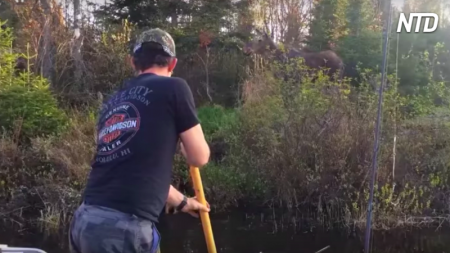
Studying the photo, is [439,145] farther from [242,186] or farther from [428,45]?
[428,45]

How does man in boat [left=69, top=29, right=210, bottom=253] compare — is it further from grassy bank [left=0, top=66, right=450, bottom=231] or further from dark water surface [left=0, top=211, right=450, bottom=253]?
grassy bank [left=0, top=66, right=450, bottom=231]

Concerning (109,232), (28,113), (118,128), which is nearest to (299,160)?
(28,113)

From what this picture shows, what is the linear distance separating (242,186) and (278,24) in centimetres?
1259

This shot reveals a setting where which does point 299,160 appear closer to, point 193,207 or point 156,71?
point 193,207

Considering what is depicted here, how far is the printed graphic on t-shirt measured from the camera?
2.88 meters

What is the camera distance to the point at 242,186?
11.4m

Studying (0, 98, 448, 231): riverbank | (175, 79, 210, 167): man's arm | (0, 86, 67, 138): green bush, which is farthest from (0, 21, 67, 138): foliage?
(175, 79, 210, 167): man's arm

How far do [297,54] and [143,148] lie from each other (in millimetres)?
14237

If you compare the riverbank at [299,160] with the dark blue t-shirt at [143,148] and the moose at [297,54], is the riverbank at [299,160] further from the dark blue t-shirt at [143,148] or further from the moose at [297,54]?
the dark blue t-shirt at [143,148]

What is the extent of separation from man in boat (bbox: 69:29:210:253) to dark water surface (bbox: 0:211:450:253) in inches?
235

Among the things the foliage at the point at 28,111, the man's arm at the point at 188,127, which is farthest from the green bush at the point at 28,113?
the man's arm at the point at 188,127

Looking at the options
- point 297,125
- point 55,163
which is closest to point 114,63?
point 55,163

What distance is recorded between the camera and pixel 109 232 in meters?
2.80

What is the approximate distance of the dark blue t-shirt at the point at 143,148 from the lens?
2.84 m
